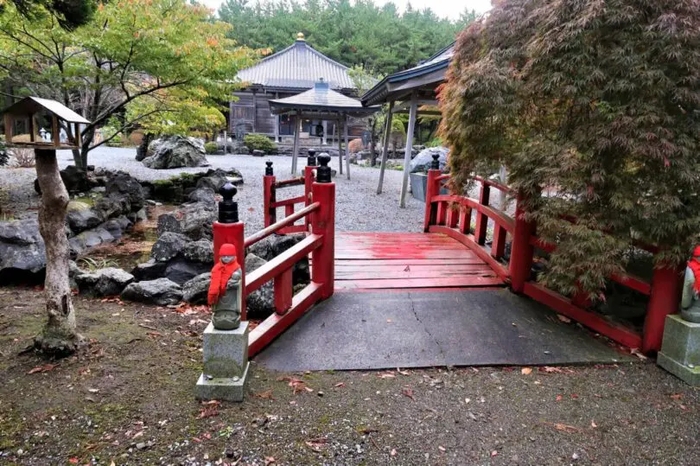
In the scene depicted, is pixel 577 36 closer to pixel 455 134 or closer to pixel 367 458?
pixel 455 134

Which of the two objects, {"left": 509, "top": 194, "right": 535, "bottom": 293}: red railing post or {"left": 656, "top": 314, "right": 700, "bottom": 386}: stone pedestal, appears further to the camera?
{"left": 509, "top": 194, "right": 535, "bottom": 293}: red railing post

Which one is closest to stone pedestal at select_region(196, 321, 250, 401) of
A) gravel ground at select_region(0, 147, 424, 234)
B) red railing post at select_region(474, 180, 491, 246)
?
red railing post at select_region(474, 180, 491, 246)

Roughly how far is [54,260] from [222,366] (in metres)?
1.26

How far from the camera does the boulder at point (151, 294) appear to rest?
13.5 ft

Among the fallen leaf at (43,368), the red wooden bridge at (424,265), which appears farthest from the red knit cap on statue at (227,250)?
the fallen leaf at (43,368)

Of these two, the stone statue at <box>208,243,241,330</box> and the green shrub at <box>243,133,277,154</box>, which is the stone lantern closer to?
the stone statue at <box>208,243,241,330</box>

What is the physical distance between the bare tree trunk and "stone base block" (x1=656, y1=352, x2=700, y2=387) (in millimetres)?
3652

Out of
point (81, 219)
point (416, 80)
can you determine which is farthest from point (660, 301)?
point (81, 219)

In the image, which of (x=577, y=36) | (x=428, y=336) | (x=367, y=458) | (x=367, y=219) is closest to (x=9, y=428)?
(x=367, y=458)

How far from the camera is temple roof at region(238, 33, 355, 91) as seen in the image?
2634cm

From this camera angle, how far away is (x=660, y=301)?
3121 mm

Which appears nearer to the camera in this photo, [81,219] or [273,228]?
[273,228]

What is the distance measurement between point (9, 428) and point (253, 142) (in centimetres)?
2244

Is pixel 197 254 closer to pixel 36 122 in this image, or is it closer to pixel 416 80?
pixel 36 122
